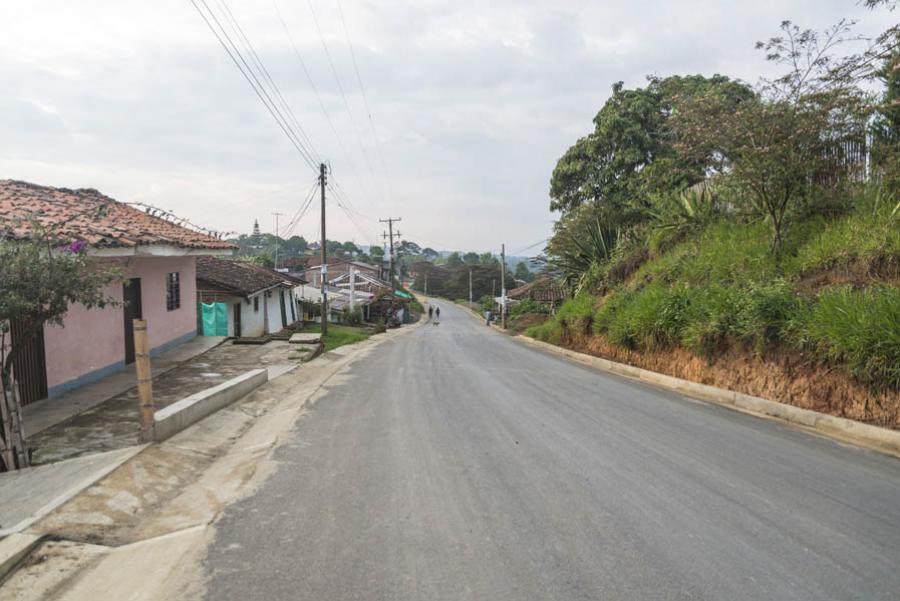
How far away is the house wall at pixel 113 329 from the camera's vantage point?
9.06 m

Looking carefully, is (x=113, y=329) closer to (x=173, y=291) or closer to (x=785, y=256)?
(x=173, y=291)

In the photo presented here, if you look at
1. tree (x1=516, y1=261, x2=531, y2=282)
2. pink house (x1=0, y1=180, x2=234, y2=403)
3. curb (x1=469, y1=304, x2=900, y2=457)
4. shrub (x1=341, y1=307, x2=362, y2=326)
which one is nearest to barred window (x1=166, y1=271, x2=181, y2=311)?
pink house (x1=0, y1=180, x2=234, y2=403)

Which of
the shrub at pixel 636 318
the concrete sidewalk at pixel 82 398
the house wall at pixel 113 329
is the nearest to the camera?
the concrete sidewalk at pixel 82 398

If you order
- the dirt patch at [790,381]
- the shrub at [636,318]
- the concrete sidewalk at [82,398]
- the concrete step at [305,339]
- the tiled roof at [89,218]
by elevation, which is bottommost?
the concrete step at [305,339]

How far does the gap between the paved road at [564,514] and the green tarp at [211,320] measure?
13.9 metres

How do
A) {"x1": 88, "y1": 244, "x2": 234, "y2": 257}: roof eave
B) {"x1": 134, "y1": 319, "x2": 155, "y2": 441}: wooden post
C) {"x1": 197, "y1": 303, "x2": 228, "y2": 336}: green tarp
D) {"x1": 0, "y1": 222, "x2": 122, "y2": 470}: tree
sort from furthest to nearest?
{"x1": 197, "y1": 303, "x2": 228, "y2": 336}: green tarp
{"x1": 88, "y1": 244, "x2": 234, "y2": 257}: roof eave
{"x1": 134, "y1": 319, "x2": 155, "y2": 441}: wooden post
{"x1": 0, "y1": 222, "x2": 122, "y2": 470}: tree

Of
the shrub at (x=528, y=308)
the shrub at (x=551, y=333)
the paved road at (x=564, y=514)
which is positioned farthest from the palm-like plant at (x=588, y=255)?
the shrub at (x=528, y=308)

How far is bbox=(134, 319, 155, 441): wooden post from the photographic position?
5980mm

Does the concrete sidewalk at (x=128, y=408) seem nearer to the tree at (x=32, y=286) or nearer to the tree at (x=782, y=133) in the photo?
the tree at (x=32, y=286)

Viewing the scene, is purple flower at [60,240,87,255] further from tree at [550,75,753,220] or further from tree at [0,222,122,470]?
tree at [550,75,753,220]

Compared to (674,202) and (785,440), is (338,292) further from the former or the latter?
(785,440)

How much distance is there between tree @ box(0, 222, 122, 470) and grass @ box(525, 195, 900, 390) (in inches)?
349

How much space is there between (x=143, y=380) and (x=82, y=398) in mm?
3827

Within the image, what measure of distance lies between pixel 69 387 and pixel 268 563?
7982mm
